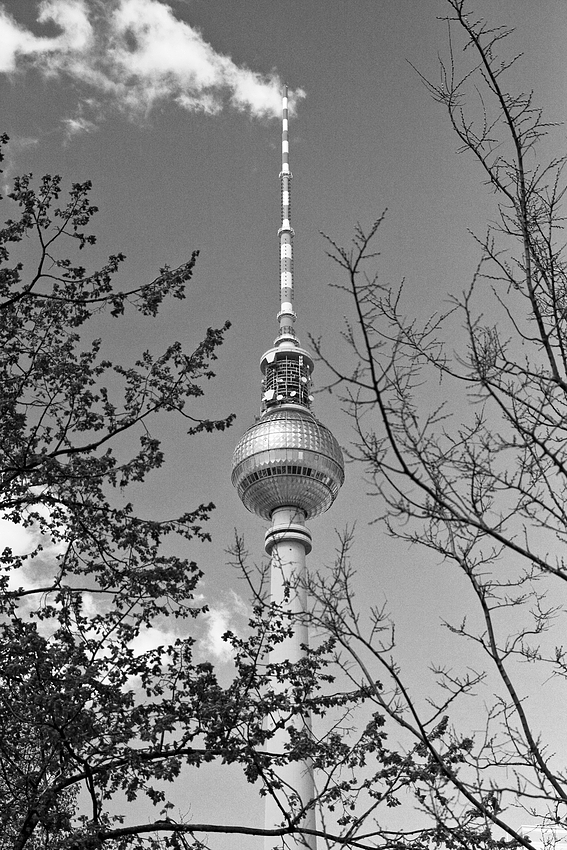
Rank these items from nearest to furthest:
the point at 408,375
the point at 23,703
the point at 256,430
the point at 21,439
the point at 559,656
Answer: the point at 408,375 → the point at 559,656 → the point at 23,703 → the point at 21,439 → the point at 256,430

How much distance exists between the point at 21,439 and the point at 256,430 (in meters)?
59.4

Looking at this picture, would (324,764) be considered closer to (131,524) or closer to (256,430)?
(131,524)

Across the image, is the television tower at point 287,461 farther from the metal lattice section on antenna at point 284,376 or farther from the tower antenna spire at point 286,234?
the tower antenna spire at point 286,234

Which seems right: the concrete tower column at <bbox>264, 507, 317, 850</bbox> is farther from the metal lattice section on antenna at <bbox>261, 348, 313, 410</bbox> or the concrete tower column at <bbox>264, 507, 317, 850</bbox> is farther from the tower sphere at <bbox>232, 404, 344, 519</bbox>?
the metal lattice section on antenna at <bbox>261, 348, 313, 410</bbox>

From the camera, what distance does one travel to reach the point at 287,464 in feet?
226

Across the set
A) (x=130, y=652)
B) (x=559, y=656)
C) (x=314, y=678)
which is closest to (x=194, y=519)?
(x=130, y=652)

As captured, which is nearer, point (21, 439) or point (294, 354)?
point (21, 439)

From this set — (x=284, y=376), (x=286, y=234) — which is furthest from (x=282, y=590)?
(x=286, y=234)

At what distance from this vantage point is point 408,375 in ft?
22.5

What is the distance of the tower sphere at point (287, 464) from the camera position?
6919 centimetres

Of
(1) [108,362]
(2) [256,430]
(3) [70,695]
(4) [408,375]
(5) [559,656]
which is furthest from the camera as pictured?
(2) [256,430]

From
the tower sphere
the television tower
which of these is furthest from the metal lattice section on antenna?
the tower sphere

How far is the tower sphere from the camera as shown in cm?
6919

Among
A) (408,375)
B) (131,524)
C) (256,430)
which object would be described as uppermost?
(256,430)
